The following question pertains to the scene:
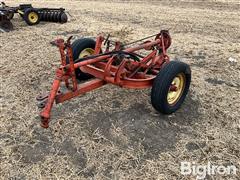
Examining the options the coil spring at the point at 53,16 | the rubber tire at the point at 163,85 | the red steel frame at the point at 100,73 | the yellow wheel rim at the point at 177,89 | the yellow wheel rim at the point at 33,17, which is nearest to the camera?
the red steel frame at the point at 100,73

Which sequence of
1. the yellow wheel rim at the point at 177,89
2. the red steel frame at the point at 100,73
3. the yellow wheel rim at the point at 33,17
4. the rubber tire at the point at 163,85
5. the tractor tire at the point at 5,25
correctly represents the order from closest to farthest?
the red steel frame at the point at 100,73 → the rubber tire at the point at 163,85 → the yellow wheel rim at the point at 177,89 → the tractor tire at the point at 5,25 → the yellow wheel rim at the point at 33,17

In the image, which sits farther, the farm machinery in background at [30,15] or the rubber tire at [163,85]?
the farm machinery in background at [30,15]

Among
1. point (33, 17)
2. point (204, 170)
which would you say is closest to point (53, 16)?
point (33, 17)

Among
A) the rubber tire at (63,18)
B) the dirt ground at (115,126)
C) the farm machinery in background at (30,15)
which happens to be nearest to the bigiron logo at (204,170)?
the dirt ground at (115,126)

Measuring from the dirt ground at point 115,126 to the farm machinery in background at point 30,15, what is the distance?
62.9 inches

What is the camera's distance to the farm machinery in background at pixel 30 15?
880cm

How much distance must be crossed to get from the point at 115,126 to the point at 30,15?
21.4 ft

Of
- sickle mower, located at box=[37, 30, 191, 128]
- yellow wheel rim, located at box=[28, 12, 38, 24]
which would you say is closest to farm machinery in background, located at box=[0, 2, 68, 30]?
yellow wheel rim, located at box=[28, 12, 38, 24]

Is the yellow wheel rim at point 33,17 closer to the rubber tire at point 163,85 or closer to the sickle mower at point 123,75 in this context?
the sickle mower at point 123,75

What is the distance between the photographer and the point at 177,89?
15.0ft

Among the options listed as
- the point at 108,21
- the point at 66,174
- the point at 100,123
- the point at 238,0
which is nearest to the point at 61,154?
the point at 66,174

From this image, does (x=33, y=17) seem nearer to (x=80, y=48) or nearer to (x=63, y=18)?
(x=63, y=18)

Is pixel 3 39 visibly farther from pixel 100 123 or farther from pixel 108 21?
pixel 100 123

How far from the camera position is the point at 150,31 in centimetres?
913
